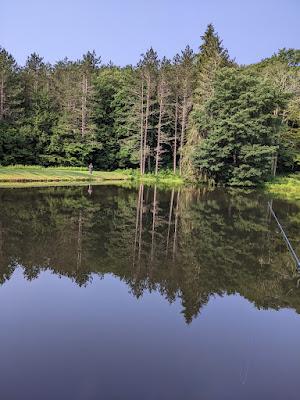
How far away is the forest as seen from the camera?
42438mm

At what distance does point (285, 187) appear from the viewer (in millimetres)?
42094

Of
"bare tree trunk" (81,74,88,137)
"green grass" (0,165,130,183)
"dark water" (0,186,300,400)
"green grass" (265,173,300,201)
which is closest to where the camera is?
"dark water" (0,186,300,400)

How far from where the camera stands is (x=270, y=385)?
6348mm

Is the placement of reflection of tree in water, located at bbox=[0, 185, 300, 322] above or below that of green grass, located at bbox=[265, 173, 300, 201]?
below

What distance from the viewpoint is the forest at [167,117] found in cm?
4244

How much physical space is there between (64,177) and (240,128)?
17.9 metres

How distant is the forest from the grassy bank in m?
2.30

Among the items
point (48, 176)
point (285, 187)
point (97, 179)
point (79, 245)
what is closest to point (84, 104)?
point (97, 179)

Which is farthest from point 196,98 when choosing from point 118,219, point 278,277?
point 278,277

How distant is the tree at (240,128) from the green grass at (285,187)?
62.9 inches

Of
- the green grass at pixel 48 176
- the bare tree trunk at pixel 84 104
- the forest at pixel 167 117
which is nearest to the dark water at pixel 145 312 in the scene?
the green grass at pixel 48 176

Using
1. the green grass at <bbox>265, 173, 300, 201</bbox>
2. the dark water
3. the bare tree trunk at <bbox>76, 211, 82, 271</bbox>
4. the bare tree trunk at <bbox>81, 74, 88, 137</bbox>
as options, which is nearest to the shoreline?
the green grass at <bbox>265, 173, 300, 201</bbox>

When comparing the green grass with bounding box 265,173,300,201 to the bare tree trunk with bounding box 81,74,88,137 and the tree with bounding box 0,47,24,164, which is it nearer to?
the bare tree trunk with bounding box 81,74,88,137

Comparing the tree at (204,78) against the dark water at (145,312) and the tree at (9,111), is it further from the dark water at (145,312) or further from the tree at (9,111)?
the dark water at (145,312)
